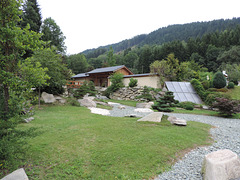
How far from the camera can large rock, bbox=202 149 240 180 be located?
2.43m

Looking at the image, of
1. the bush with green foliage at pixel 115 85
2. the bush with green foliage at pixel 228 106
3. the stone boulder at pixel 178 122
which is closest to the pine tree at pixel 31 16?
the bush with green foliage at pixel 115 85

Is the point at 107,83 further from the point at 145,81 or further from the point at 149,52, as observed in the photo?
the point at 149,52

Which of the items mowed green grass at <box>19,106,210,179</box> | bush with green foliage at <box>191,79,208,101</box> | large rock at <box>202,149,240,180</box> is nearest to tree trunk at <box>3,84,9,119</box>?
mowed green grass at <box>19,106,210,179</box>

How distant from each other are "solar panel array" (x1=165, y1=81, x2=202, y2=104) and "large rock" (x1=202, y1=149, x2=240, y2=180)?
12973 millimetres

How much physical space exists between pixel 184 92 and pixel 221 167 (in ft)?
48.6

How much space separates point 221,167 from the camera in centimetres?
246

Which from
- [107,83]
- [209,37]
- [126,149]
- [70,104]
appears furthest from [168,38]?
[126,149]

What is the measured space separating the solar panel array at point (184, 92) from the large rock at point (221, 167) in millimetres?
12973

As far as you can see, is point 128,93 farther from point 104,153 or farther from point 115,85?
A: point 104,153

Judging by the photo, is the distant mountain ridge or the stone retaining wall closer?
the stone retaining wall

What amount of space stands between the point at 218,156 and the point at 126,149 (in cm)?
201

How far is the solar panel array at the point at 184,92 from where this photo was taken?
15131mm

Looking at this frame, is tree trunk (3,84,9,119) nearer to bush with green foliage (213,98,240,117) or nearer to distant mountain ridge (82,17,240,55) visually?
bush with green foliage (213,98,240,117)

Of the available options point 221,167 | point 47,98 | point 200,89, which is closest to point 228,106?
point 200,89
